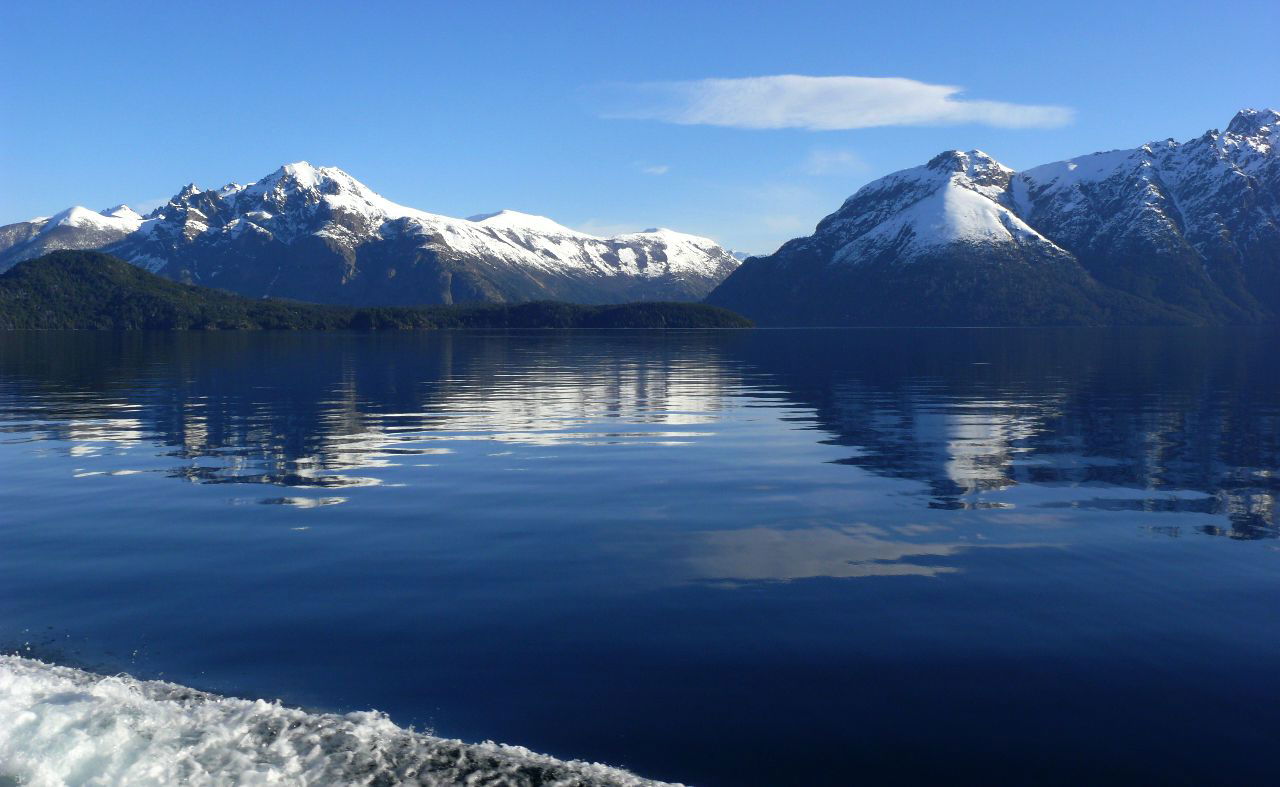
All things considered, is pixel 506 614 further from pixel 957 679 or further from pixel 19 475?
pixel 19 475

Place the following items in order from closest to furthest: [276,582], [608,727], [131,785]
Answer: [131,785] < [608,727] < [276,582]

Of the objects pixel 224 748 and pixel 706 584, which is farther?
pixel 706 584

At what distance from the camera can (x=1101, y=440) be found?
53750 mm

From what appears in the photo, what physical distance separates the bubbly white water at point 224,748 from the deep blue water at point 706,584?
103 cm

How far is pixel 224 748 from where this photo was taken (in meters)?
15.6

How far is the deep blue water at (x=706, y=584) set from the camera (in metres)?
17.0

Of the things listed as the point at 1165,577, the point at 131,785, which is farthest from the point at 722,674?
the point at 1165,577

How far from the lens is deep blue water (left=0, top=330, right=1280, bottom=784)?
1702 centimetres

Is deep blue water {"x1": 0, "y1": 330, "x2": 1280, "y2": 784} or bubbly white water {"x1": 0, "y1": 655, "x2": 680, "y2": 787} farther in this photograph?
deep blue water {"x1": 0, "y1": 330, "x2": 1280, "y2": 784}

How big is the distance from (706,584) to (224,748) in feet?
43.1

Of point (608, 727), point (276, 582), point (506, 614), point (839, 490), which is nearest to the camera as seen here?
point (608, 727)

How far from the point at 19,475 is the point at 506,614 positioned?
104ft

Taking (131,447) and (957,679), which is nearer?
(957,679)

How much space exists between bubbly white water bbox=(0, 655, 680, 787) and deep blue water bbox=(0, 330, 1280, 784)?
1025 mm
